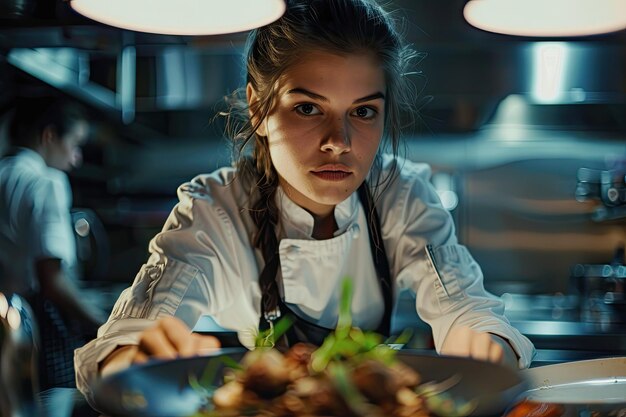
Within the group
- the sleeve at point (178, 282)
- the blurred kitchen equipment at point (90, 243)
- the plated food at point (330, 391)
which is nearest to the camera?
the plated food at point (330, 391)

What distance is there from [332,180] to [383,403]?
20 centimetres

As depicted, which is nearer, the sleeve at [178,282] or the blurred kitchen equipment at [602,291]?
the sleeve at [178,282]

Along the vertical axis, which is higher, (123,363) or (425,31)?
(425,31)

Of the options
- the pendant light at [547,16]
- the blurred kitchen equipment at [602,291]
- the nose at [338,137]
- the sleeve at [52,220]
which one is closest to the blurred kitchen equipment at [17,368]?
the sleeve at [52,220]

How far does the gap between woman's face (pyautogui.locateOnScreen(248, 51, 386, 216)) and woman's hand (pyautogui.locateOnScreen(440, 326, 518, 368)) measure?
150 mm

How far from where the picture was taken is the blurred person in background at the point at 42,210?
0.61 meters

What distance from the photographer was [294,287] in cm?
58

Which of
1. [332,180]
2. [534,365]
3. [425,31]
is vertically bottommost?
[534,365]

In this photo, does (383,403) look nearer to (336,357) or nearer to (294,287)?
(336,357)

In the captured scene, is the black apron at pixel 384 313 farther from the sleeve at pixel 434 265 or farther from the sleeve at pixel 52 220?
the sleeve at pixel 52 220

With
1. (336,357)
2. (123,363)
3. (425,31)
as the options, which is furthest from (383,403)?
(425,31)

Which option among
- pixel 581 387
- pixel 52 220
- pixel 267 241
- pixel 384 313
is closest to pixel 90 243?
pixel 52 220

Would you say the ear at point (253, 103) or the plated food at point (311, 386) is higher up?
the ear at point (253, 103)

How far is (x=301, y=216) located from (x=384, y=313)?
0.12 m
